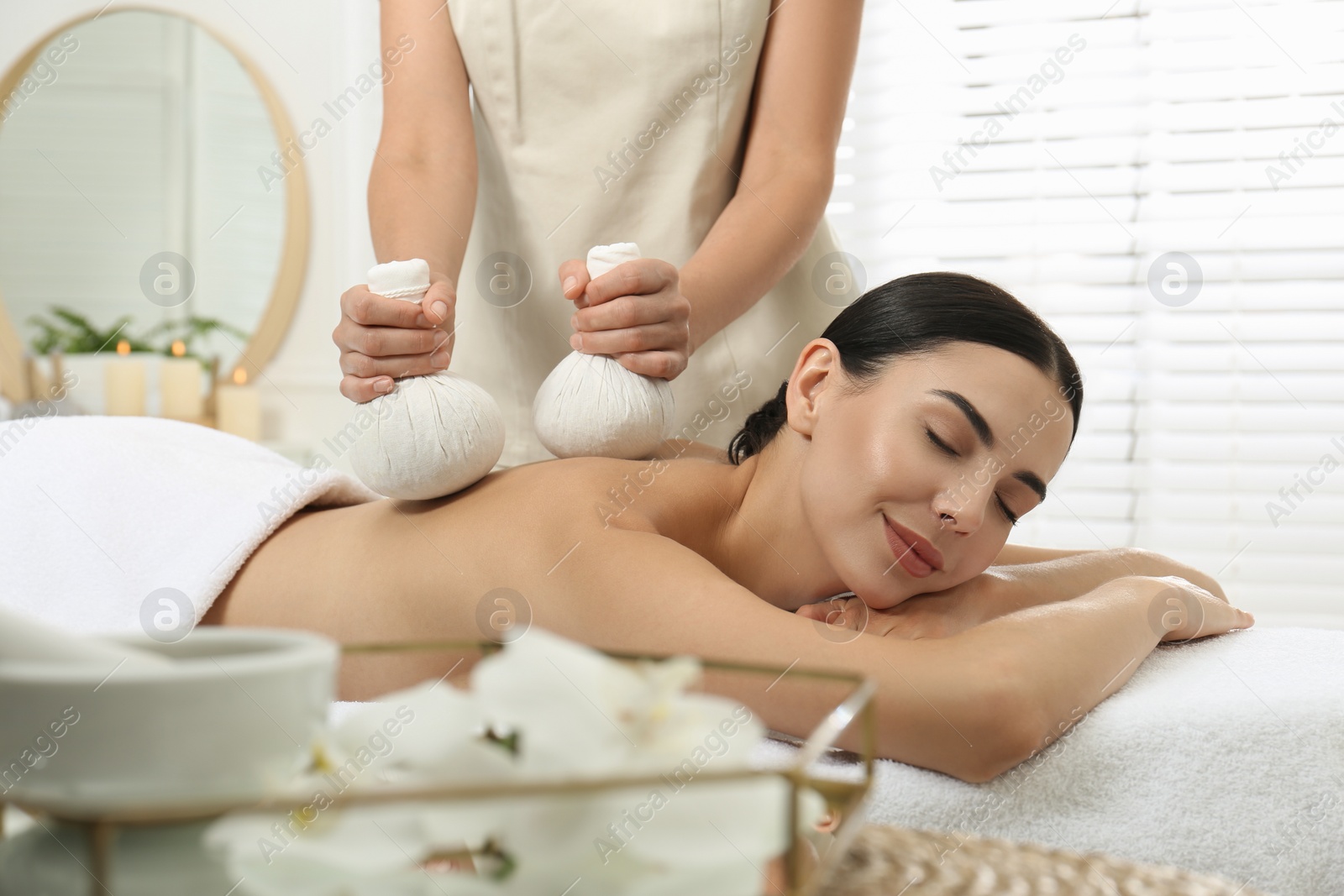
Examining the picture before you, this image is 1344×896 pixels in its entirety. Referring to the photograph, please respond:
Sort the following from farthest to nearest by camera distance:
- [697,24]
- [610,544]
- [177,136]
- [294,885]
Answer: [177,136]
[697,24]
[610,544]
[294,885]

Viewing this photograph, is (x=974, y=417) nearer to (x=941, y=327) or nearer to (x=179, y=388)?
(x=941, y=327)

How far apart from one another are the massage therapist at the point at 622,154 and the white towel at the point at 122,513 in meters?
0.33

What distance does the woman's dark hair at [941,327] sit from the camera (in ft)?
3.44

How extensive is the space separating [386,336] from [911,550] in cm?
55

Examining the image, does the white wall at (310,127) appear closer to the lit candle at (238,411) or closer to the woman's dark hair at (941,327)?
the lit candle at (238,411)

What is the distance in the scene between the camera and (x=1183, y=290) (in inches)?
97.3

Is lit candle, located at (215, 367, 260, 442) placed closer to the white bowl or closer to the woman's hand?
the woman's hand

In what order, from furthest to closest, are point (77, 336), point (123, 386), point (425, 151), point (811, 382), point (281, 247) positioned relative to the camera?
point (281, 247) < point (77, 336) < point (123, 386) < point (425, 151) < point (811, 382)

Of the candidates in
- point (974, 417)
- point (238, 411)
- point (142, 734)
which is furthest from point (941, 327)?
point (238, 411)

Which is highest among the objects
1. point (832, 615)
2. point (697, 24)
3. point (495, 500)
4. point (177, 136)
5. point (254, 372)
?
point (697, 24)

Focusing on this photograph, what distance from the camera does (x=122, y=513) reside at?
112 cm

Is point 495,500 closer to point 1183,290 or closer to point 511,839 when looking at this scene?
point 511,839

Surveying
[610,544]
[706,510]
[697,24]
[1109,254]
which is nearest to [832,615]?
[706,510]

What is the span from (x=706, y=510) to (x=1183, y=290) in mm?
1891
